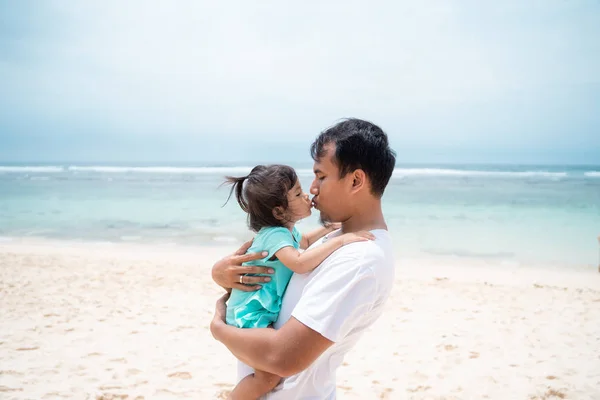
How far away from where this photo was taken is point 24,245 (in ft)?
37.2

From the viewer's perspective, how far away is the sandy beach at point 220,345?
168 inches

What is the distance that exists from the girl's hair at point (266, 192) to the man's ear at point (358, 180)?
0.61m

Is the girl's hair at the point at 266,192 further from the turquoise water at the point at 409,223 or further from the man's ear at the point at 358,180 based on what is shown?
the turquoise water at the point at 409,223

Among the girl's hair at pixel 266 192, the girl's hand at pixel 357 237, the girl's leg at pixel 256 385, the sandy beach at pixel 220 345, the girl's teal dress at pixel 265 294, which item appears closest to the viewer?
the girl's hand at pixel 357 237

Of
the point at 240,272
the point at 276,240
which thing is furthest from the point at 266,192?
the point at 240,272

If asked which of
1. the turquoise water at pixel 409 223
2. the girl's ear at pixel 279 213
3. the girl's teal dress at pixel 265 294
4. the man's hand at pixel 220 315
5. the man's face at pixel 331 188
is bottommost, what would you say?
the turquoise water at pixel 409 223

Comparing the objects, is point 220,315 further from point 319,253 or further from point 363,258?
point 363,258

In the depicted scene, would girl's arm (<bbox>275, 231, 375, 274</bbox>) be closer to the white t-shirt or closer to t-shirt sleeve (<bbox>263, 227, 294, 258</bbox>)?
the white t-shirt

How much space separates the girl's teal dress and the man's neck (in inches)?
13.9

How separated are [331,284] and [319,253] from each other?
0.25m

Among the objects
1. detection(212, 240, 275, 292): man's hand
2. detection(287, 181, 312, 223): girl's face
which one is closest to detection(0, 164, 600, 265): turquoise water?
detection(287, 181, 312, 223): girl's face

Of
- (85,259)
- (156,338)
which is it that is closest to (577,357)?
(156,338)

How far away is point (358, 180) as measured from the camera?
1.87 meters

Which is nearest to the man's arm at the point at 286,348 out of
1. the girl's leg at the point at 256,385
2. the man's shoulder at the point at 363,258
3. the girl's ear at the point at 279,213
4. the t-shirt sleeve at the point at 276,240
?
the girl's leg at the point at 256,385
